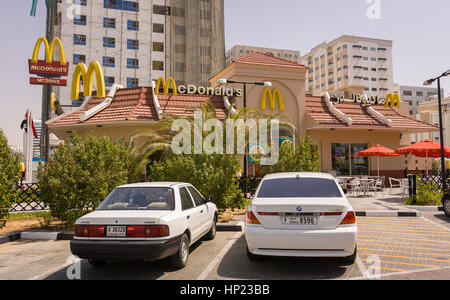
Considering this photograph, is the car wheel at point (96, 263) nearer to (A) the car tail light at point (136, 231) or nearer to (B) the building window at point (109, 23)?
(A) the car tail light at point (136, 231)

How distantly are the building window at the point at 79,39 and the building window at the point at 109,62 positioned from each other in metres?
3.47

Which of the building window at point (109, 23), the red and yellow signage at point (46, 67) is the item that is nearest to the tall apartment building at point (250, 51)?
the building window at point (109, 23)

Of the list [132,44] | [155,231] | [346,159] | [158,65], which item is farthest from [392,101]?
[132,44]

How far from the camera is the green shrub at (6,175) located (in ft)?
29.8

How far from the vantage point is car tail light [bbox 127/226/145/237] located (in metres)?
5.31

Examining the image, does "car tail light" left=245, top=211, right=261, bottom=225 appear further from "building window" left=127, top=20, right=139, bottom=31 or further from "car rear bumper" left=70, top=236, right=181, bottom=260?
"building window" left=127, top=20, right=139, bottom=31

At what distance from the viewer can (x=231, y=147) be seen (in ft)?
38.3

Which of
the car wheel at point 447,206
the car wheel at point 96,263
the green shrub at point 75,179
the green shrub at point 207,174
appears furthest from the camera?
the car wheel at point 447,206

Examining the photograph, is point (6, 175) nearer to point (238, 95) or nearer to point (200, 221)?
point (200, 221)

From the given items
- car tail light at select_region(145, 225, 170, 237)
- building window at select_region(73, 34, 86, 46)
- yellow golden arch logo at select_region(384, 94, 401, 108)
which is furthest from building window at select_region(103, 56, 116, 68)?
car tail light at select_region(145, 225, 170, 237)

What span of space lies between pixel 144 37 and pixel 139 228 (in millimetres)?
51311

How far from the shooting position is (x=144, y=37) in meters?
52.0

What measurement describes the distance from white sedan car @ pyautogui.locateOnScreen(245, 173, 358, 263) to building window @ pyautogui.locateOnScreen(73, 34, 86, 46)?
1964 inches
